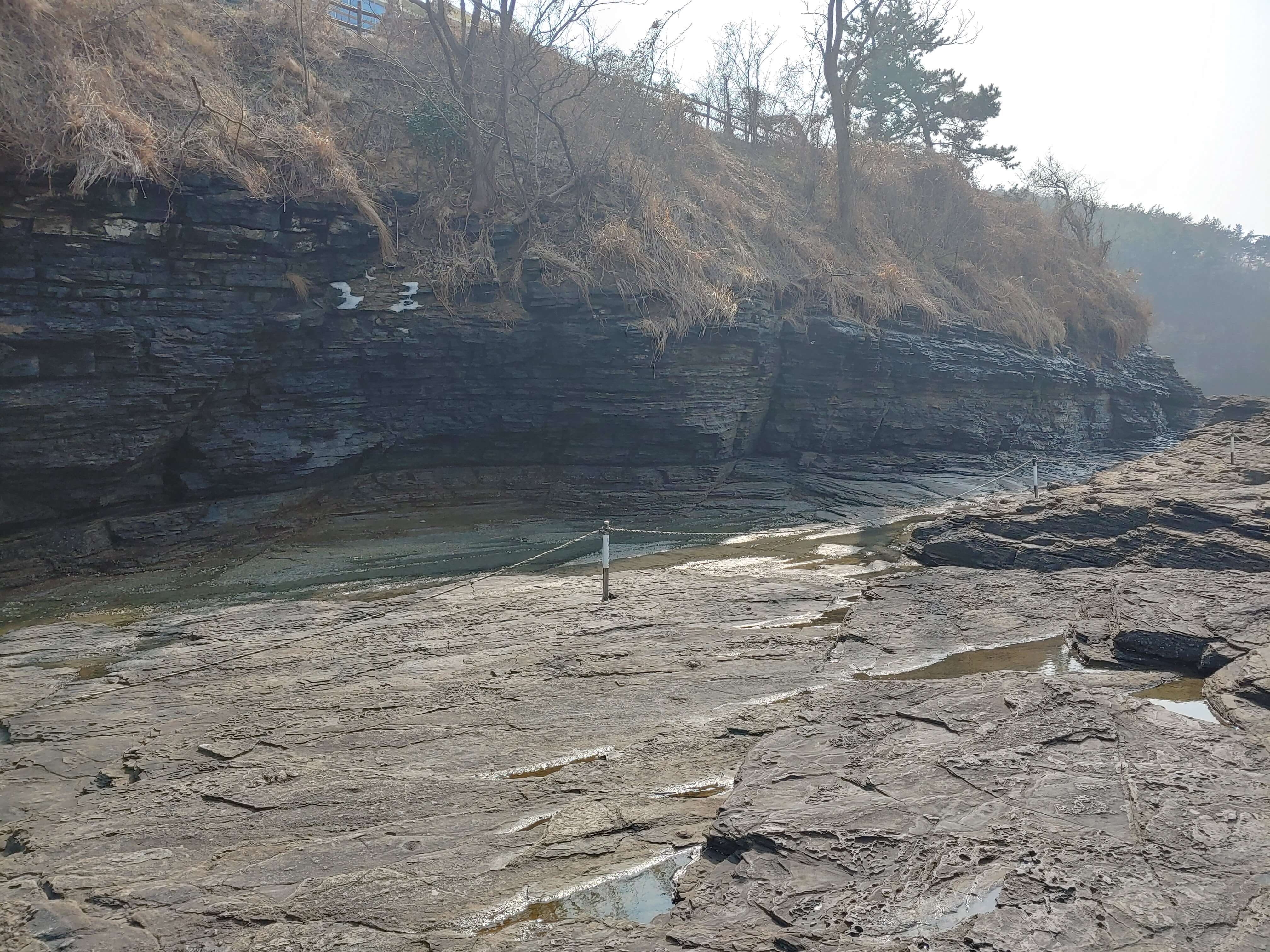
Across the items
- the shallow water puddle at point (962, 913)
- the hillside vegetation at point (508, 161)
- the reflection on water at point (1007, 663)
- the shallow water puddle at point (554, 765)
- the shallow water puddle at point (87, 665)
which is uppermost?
the hillside vegetation at point (508, 161)

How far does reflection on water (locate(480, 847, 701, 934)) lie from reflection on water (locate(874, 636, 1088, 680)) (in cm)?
292

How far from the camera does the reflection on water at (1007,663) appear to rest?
6.12 meters

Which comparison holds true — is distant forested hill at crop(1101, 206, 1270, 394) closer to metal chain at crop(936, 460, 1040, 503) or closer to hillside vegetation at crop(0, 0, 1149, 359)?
hillside vegetation at crop(0, 0, 1149, 359)

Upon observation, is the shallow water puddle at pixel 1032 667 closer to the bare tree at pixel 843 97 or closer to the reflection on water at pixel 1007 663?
the reflection on water at pixel 1007 663

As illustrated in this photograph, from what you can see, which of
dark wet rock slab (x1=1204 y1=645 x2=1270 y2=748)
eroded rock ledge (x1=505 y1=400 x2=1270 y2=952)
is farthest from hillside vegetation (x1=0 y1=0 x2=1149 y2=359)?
dark wet rock slab (x1=1204 y1=645 x2=1270 y2=748)

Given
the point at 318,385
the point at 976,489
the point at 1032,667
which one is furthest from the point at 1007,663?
the point at 318,385

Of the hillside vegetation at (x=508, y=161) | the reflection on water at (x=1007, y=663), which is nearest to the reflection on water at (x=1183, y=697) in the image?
the reflection on water at (x=1007, y=663)

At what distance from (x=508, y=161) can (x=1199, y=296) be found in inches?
2190

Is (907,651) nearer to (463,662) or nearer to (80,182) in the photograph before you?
(463,662)

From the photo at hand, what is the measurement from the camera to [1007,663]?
6332 millimetres

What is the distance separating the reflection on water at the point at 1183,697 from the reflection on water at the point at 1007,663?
608 mm

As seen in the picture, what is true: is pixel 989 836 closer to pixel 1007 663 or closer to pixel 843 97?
pixel 1007 663

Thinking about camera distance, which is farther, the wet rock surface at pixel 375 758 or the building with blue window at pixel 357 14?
the building with blue window at pixel 357 14

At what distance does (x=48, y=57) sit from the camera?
1137 centimetres
